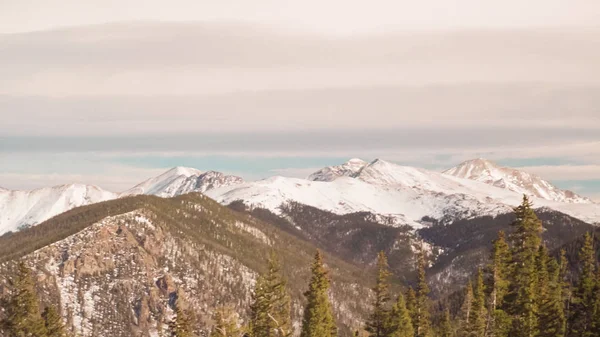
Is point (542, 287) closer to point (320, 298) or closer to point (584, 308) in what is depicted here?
point (584, 308)

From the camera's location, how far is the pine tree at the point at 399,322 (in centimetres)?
7169

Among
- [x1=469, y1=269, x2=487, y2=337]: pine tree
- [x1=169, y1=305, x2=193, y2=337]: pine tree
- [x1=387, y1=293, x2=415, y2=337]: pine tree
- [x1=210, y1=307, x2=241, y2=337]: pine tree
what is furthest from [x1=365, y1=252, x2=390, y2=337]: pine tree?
[x1=210, y1=307, x2=241, y2=337]: pine tree

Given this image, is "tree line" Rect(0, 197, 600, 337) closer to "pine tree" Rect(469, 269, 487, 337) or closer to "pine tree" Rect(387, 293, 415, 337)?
"pine tree" Rect(387, 293, 415, 337)

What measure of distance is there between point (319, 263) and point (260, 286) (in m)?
7.02

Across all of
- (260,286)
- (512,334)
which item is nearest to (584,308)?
(512,334)

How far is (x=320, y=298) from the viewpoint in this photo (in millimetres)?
64500

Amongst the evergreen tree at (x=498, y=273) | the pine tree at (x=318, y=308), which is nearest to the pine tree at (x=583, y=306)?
the evergreen tree at (x=498, y=273)

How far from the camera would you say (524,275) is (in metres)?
59.5

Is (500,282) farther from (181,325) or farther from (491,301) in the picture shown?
(181,325)

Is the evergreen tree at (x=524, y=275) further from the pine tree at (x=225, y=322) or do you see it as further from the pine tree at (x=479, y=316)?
the pine tree at (x=225, y=322)

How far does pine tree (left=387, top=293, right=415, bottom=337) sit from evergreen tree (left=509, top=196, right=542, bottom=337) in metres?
14.2

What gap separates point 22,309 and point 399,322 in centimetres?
3826

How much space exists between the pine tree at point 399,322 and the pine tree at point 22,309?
36.4 m

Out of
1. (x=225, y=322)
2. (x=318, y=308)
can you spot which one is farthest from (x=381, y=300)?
(x=225, y=322)
